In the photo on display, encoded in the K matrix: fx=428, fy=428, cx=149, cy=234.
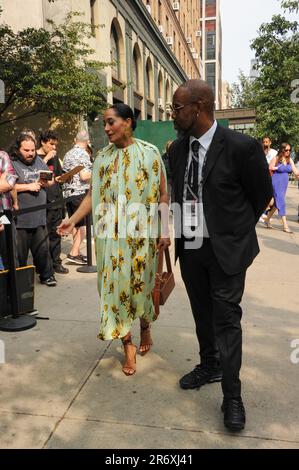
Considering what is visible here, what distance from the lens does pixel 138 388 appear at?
291 cm

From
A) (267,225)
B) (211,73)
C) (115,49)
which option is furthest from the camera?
(211,73)

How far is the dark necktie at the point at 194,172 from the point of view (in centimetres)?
250

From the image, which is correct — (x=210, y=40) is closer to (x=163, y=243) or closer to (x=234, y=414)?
(x=163, y=243)

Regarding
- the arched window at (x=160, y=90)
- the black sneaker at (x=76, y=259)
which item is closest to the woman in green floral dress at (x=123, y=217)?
the black sneaker at (x=76, y=259)

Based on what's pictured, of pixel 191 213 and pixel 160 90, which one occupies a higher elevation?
pixel 160 90

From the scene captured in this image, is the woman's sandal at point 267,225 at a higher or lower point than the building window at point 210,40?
lower

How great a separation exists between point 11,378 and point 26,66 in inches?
336

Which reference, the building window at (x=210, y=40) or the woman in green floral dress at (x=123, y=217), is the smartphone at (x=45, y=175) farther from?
the building window at (x=210, y=40)

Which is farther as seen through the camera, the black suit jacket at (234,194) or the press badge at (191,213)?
the press badge at (191,213)

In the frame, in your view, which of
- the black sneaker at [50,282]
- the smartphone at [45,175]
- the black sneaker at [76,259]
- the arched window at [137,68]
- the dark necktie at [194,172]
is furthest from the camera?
the arched window at [137,68]

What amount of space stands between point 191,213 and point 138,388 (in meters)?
1.26

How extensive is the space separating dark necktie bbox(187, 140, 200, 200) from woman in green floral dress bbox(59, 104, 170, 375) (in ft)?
1.58

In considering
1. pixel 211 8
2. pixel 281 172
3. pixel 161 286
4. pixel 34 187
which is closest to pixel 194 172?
pixel 161 286

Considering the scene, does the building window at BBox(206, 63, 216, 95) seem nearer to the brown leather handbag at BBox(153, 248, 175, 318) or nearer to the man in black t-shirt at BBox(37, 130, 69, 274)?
the man in black t-shirt at BBox(37, 130, 69, 274)
